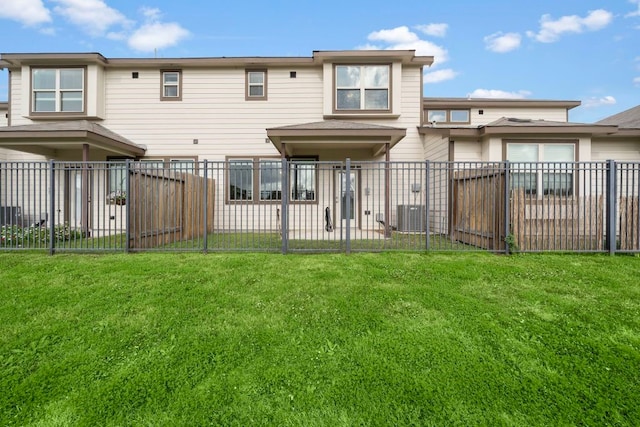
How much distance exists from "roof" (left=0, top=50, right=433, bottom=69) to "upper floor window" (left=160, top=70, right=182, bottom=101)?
300 millimetres

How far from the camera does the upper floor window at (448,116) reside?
1698cm

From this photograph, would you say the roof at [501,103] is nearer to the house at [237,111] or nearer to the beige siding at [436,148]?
the house at [237,111]

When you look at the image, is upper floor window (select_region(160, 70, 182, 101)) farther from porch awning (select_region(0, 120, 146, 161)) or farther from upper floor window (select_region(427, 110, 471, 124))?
upper floor window (select_region(427, 110, 471, 124))

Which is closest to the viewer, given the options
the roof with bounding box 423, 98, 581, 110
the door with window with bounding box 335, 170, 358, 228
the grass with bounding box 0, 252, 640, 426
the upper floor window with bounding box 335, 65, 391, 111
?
the grass with bounding box 0, 252, 640, 426

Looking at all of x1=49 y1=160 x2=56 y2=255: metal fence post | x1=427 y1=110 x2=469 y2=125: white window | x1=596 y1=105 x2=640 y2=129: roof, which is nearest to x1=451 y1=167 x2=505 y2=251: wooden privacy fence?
x1=49 y1=160 x2=56 y2=255: metal fence post

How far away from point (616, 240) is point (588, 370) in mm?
5732

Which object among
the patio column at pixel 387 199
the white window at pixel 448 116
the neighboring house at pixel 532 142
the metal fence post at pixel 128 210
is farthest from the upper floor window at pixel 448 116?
the metal fence post at pixel 128 210

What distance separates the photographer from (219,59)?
38.1ft

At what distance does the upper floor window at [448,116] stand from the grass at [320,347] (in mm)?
12964

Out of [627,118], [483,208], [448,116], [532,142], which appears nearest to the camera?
[483,208]

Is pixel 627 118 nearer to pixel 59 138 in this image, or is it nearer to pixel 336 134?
pixel 336 134

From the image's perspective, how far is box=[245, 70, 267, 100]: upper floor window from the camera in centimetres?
1187

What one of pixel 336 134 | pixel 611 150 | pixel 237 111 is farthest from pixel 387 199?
pixel 611 150

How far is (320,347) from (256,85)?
35.2ft
